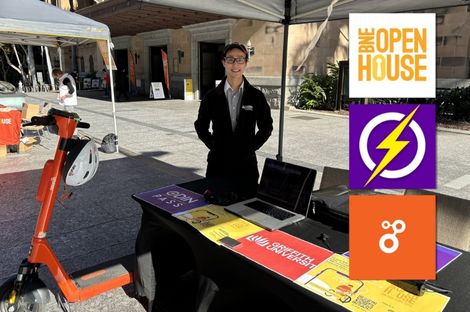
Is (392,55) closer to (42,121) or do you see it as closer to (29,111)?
(42,121)

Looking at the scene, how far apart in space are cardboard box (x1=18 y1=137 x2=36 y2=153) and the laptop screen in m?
7.24

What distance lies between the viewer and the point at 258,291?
188 centimetres

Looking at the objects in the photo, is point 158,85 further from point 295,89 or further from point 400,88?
point 400,88

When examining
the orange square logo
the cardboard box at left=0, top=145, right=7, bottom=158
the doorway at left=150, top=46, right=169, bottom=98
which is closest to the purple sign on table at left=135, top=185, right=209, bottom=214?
the orange square logo

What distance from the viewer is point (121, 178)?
20.0 ft

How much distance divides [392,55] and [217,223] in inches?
52.3

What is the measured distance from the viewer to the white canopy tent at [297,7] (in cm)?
326

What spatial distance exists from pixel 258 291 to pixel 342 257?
1.52 ft

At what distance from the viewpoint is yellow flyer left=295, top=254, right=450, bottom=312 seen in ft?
4.66

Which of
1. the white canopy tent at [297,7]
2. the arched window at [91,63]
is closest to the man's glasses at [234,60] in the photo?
the white canopy tent at [297,7]

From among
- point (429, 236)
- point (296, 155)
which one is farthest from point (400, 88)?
point (296, 155)

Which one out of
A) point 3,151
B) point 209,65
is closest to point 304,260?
point 3,151

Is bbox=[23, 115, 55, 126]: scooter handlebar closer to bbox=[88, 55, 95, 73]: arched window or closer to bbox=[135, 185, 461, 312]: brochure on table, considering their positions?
bbox=[135, 185, 461, 312]: brochure on table

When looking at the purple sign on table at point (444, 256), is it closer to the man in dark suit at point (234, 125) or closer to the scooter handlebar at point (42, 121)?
the man in dark suit at point (234, 125)
